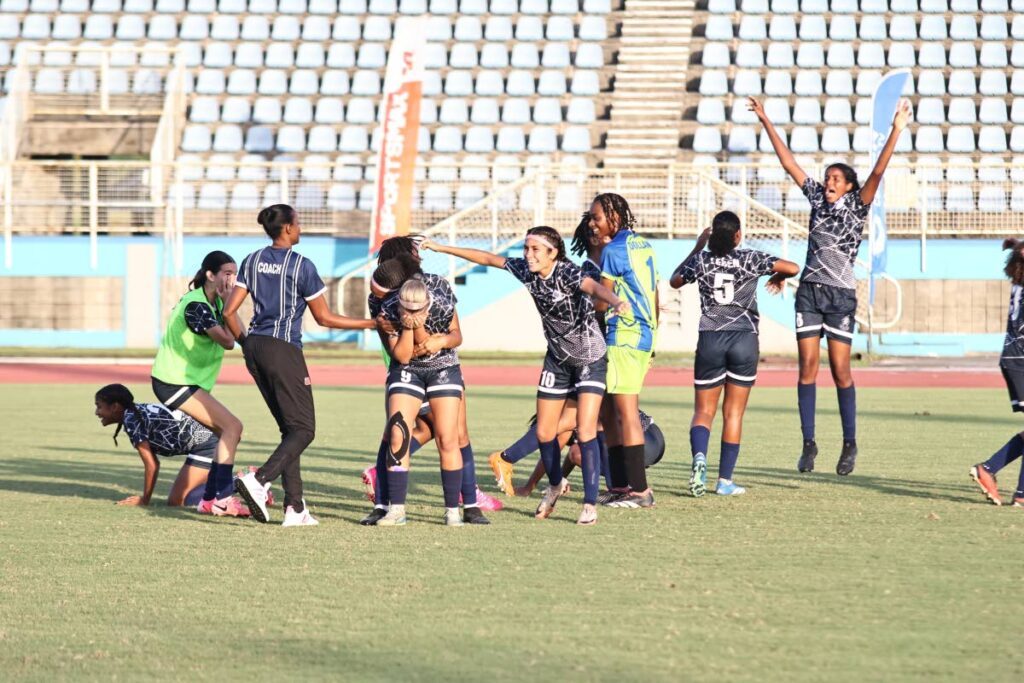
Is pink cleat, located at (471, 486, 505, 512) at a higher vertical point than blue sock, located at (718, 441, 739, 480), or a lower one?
lower

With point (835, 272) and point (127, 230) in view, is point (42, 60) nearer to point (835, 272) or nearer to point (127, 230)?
point (127, 230)

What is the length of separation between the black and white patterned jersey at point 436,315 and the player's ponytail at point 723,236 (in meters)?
1.98

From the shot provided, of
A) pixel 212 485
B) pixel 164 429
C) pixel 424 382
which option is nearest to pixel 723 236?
pixel 424 382

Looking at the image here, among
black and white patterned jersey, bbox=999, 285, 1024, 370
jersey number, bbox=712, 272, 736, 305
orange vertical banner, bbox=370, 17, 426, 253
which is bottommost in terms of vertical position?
black and white patterned jersey, bbox=999, 285, 1024, 370

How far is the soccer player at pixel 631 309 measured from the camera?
28.7ft

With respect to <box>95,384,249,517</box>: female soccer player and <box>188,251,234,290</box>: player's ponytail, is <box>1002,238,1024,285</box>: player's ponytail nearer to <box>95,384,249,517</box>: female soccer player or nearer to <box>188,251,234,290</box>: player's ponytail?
<box>188,251,234,290</box>: player's ponytail

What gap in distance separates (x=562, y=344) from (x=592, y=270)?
24.0 inches

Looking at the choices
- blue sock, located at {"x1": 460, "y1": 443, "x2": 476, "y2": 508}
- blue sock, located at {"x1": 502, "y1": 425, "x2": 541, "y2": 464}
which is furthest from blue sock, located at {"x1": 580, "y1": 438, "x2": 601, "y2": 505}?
blue sock, located at {"x1": 502, "y1": 425, "x2": 541, "y2": 464}

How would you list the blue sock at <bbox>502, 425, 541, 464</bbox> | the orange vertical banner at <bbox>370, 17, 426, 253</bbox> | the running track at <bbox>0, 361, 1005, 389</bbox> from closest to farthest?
the blue sock at <bbox>502, 425, 541, 464</bbox>
the running track at <bbox>0, 361, 1005, 389</bbox>
the orange vertical banner at <bbox>370, 17, 426, 253</bbox>

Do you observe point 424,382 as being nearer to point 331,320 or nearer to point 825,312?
point 331,320

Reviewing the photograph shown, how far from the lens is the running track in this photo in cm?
2150

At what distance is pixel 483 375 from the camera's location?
75.5 ft

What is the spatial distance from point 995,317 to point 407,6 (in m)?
15.8

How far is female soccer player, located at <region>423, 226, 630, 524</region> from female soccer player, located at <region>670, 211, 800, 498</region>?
1118 millimetres
